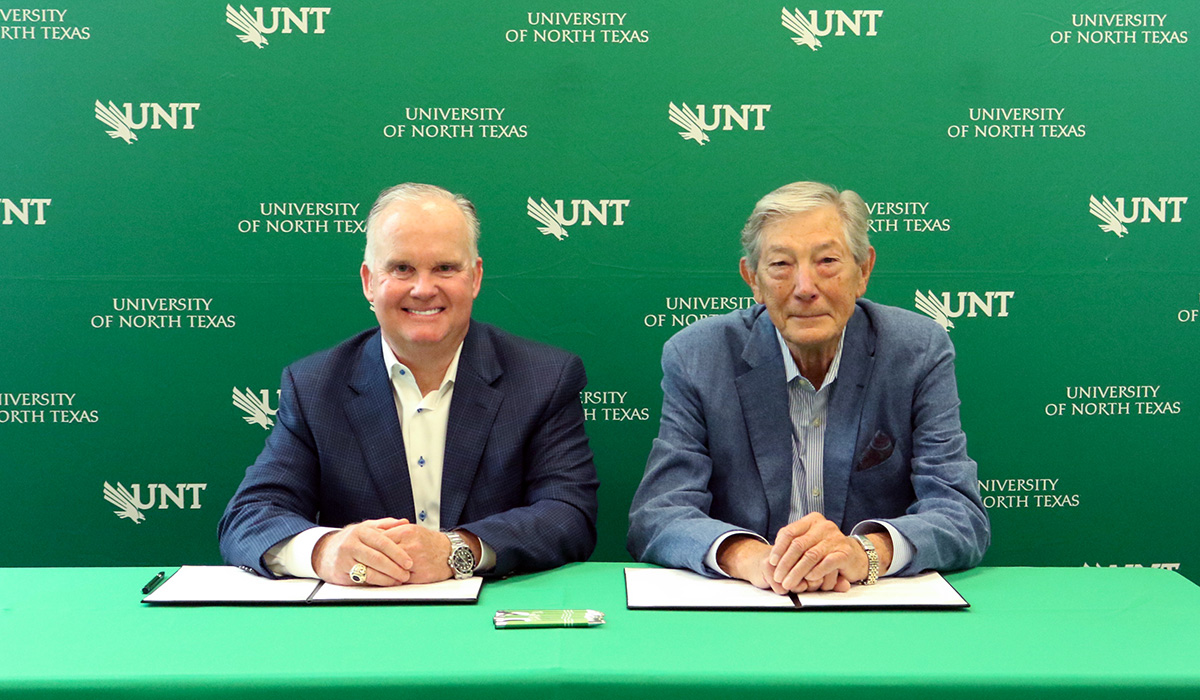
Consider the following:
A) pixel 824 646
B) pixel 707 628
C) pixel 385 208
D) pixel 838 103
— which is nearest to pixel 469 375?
pixel 385 208

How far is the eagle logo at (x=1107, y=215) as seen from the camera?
282 cm

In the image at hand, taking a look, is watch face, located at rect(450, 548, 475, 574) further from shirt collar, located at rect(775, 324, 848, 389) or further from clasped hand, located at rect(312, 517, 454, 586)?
shirt collar, located at rect(775, 324, 848, 389)

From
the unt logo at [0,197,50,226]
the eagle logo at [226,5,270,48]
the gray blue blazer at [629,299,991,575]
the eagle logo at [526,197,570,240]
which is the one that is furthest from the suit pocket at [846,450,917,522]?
the unt logo at [0,197,50,226]

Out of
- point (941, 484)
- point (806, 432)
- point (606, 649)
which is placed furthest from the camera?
point (806, 432)

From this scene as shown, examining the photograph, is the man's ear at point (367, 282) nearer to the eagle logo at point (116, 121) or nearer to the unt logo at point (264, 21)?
the unt logo at point (264, 21)

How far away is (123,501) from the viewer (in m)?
2.89

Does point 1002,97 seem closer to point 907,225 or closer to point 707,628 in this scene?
point 907,225

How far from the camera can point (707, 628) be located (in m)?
1.38

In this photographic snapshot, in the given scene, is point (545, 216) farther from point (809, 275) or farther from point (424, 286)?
point (809, 275)

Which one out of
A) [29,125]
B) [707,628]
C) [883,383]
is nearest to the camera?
[707,628]

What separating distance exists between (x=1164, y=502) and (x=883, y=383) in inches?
60.2

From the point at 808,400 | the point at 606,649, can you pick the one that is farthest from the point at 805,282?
the point at 606,649

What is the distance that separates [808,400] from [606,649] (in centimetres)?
99

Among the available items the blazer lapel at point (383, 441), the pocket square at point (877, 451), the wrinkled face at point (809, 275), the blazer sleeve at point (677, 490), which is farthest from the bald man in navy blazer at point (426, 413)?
the pocket square at point (877, 451)
